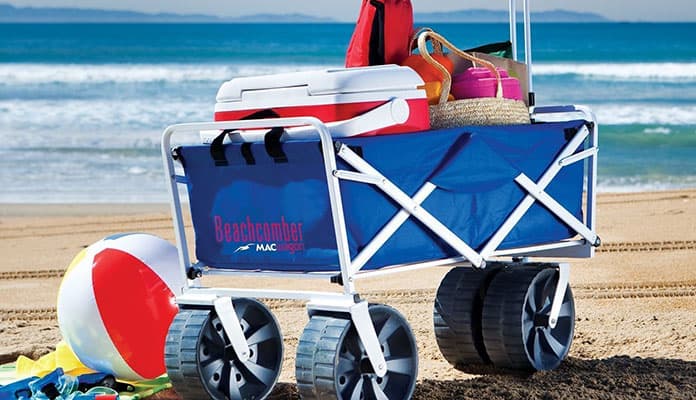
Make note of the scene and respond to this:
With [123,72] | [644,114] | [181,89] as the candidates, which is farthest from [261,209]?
[123,72]

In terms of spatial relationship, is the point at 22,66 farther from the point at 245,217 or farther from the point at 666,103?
the point at 245,217

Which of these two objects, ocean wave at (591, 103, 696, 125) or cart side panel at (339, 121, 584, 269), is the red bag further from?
ocean wave at (591, 103, 696, 125)

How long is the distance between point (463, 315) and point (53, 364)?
6.63ft

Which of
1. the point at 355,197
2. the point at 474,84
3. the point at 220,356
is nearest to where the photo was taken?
the point at 355,197

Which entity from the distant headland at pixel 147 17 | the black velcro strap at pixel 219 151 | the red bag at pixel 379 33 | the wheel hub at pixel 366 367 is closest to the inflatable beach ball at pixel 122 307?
the black velcro strap at pixel 219 151

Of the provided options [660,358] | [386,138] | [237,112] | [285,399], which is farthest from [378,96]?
[660,358]

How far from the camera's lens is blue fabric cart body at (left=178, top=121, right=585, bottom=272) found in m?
4.31

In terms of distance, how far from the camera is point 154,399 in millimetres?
5109

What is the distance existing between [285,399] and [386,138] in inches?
55.2

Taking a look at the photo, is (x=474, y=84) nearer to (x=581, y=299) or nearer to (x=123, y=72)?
(x=581, y=299)

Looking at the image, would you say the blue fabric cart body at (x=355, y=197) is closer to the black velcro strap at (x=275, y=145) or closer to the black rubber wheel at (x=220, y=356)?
the black velcro strap at (x=275, y=145)

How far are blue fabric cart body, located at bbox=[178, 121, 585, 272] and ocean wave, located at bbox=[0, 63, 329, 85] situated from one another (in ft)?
95.4

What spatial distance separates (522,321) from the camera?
520 cm

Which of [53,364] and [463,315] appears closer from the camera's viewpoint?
[463,315]
